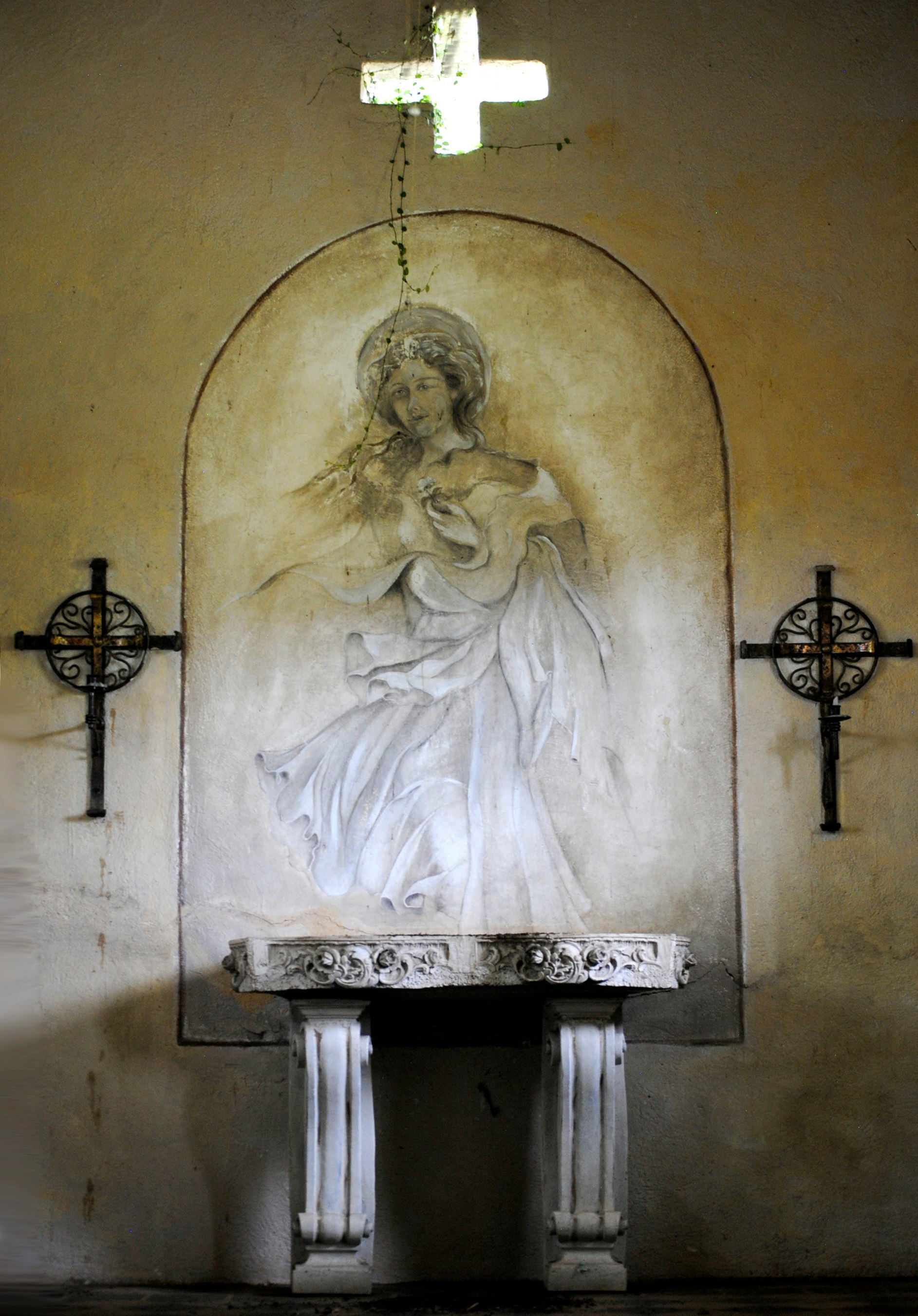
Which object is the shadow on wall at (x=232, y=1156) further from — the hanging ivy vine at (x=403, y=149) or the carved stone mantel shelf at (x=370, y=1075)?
the hanging ivy vine at (x=403, y=149)

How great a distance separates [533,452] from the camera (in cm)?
536

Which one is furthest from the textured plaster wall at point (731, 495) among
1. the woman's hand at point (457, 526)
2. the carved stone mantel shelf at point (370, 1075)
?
the woman's hand at point (457, 526)

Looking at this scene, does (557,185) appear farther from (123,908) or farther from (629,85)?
(123,908)

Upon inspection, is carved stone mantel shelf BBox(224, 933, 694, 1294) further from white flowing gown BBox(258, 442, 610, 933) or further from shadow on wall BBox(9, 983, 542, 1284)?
white flowing gown BBox(258, 442, 610, 933)

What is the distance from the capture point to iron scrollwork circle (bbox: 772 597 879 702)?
203 inches

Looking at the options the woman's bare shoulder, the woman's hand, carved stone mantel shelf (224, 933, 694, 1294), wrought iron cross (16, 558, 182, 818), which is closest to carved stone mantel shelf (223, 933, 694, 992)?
carved stone mantel shelf (224, 933, 694, 1294)

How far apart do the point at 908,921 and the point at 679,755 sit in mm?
928

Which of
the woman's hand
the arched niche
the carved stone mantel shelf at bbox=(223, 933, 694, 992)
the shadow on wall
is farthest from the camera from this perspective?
the woman's hand

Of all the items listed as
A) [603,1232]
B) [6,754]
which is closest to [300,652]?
[603,1232]

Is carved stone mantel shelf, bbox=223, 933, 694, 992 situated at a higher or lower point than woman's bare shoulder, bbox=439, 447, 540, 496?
lower

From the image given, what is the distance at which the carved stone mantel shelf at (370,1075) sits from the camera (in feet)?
13.6

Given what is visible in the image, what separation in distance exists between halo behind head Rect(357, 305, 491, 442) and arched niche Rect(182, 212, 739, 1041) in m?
0.04

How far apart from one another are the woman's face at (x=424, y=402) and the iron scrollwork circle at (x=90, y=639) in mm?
1167

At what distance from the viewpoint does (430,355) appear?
5410 millimetres
